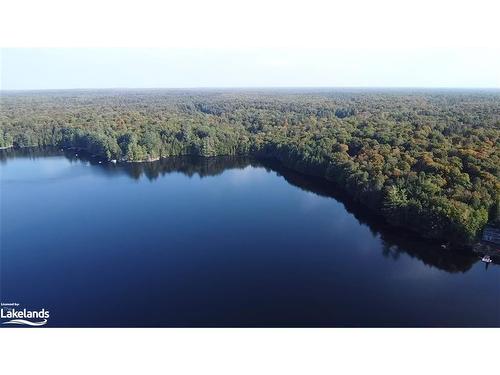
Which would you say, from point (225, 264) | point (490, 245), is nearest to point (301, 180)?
point (225, 264)

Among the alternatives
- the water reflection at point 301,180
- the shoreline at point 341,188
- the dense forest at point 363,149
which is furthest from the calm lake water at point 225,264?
the dense forest at point 363,149

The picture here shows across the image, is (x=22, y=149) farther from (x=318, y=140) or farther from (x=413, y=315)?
(x=413, y=315)

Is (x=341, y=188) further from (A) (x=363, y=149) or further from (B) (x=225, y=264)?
(B) (x=225, y=264)

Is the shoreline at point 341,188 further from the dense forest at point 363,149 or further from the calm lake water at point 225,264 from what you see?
the calm lake water at point 225,264

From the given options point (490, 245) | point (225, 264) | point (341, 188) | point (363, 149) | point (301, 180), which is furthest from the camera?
point (301, 180)

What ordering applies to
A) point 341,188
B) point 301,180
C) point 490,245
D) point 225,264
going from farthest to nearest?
1. point 301,180
2. point 341,188
3. point 490,245
4. point 225,264

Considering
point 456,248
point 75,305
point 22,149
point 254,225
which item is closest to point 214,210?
point 254,225
